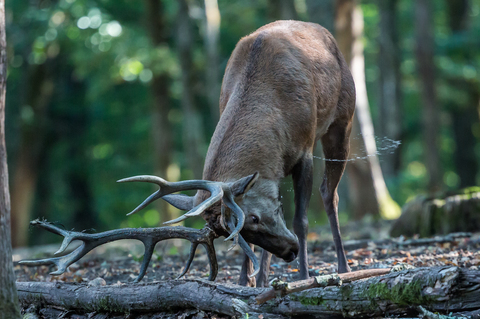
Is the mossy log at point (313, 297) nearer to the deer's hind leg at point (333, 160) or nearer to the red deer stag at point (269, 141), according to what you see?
the red deer stag at point (269, 141)

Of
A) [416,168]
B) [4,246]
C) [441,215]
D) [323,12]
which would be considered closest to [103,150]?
[323,12]

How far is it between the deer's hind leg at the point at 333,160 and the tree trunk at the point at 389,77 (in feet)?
43.9

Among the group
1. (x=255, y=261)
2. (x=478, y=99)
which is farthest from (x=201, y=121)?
(x=255, y=261)

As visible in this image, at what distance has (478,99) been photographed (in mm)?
20234

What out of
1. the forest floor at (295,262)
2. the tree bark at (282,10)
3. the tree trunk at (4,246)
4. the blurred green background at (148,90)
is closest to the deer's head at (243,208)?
the forest floor at (295,262)

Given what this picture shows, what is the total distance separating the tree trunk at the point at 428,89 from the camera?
1559cm

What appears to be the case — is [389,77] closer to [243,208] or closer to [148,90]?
[148,90]

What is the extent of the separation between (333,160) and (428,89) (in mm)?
9598

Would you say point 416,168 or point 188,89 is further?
point 416,168

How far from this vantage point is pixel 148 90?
21312mm

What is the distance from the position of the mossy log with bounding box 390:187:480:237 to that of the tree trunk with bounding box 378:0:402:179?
11052mm

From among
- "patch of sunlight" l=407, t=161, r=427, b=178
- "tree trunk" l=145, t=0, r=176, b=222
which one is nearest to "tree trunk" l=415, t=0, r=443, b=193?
"tree trunk" l=145, t=0, r=176, b=222

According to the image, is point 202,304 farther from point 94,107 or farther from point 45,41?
point 94,107

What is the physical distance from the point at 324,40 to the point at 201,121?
50.9ft
